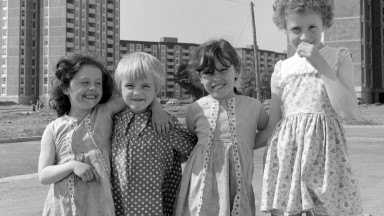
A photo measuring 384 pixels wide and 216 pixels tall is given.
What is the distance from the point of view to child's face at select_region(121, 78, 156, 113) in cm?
263

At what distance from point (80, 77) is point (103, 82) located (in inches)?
5.4

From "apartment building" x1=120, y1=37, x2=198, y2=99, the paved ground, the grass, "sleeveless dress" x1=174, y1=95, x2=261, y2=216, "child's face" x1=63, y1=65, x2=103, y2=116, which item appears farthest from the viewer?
"apartment building" x1=120, y1=37, x2=198, y2=99

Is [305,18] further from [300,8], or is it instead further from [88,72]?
[88,72]

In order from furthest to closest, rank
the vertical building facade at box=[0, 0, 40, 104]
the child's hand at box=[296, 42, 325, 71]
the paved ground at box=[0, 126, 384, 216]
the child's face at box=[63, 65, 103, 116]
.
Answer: the vertical building facade at box=[0, 0, 40, 104], the paved ground at box=[0, 126, 384, 216], the child's face at box=[63, 65, 103, 116], the child's hand at box=[296, 42, 325, 71]

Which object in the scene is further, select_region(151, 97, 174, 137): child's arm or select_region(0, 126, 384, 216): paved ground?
select_region(0, 126, 384, 216): paved ground

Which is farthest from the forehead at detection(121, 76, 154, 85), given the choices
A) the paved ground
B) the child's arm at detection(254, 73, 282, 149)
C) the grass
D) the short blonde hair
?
the grass

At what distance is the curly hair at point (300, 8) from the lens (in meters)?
2.42

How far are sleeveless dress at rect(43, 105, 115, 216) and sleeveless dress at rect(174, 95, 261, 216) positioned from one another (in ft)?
1.34

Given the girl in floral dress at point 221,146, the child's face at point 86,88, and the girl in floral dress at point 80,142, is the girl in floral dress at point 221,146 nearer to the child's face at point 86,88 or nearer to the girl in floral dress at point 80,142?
the girl in floral dress at point 80,142

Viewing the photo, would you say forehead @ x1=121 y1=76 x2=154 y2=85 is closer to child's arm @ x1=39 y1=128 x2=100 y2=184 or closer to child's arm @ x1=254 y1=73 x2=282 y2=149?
child's arm @ x1=39 y1=128 x2=100 y2=184

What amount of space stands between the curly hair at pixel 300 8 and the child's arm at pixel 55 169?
48.2 inches

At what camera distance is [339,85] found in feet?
7.64

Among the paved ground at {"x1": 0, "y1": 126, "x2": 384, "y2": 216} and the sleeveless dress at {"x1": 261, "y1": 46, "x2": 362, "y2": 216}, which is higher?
the sleeveless dress at {"x1": 261, "y1": 46, "x2": 362, "y2": 216}

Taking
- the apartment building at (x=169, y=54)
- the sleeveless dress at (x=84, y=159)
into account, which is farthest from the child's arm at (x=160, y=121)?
the apartment building at (x=169, y=54)
